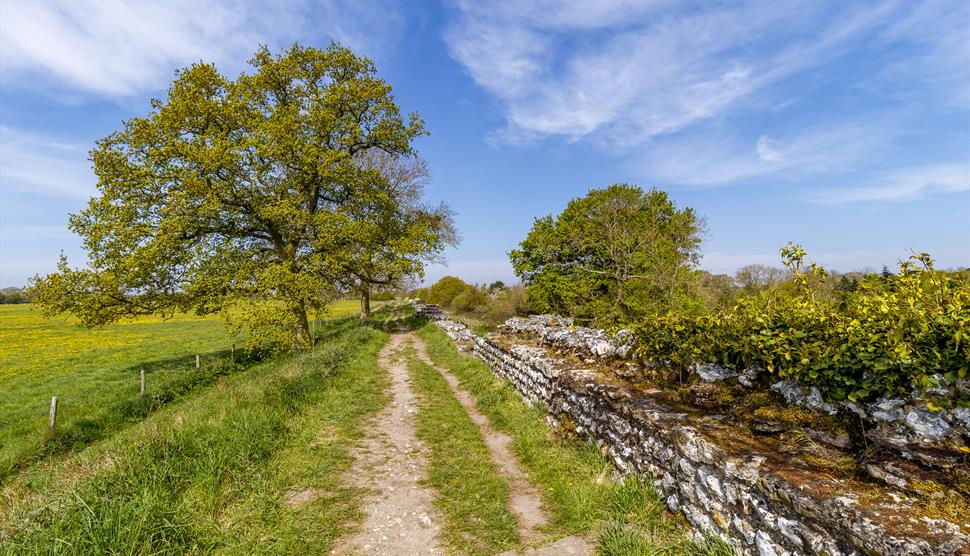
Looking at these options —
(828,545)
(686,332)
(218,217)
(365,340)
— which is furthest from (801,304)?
(218,217)

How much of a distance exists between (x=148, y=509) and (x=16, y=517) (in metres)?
1.15

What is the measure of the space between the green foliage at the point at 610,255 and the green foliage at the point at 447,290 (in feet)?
71.0

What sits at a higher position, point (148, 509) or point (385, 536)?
point (148, 509)

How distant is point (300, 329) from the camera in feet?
60.7

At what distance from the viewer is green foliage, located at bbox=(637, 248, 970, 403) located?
3051 millimetres

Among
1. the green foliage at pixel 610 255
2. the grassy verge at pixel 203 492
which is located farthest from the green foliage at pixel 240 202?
the grassy verge at pixel 203 492

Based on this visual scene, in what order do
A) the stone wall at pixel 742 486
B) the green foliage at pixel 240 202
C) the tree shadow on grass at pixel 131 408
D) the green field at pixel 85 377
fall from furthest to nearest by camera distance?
the green foliage at pixel 240 202
the green field at pixel 85 377
the tree shadow on grass at pixel 131 408
the stone wall at pixel 742 486

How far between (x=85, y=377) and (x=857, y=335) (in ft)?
89.0

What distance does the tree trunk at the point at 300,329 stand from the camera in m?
17.2

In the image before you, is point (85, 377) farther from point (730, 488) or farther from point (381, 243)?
point (730, 488)

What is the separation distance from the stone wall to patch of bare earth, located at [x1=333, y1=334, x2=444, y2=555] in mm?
2588

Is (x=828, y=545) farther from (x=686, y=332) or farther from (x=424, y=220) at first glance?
(x=424, y=220)

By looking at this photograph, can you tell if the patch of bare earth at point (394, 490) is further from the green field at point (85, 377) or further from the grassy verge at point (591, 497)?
the green field at point (85, 377)

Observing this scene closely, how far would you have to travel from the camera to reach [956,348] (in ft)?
9.51
